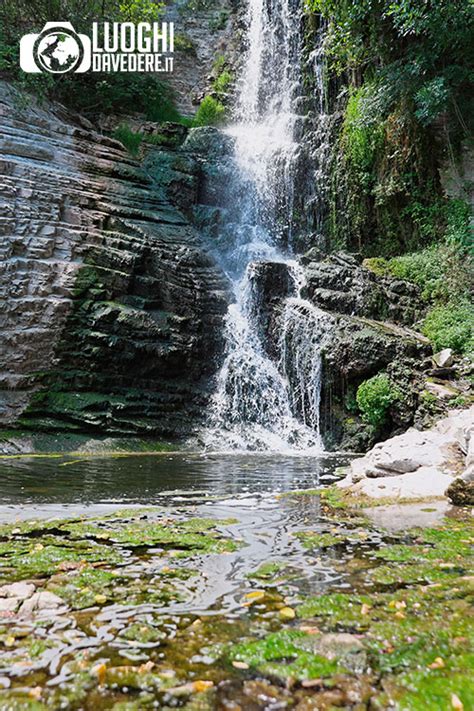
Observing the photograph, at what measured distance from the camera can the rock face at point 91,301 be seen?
14469 mm

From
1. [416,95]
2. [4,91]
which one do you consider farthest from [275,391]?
[4,91]

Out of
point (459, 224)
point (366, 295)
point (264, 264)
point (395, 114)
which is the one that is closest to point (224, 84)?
point (395, 114)

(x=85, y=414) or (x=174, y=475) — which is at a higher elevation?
(x=85, y=414)

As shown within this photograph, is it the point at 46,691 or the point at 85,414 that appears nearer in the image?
the point at 46,691

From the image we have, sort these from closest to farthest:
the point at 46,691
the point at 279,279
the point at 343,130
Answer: the point at 46,691
the point at 279,279
the point at 343,130

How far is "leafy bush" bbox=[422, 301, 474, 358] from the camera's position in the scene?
45.9 ft

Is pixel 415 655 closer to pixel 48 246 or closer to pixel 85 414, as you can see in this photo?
pixel 85 414

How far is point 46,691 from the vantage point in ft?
7.10

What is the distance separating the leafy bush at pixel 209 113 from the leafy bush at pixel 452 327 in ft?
56.6

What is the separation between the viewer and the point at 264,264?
18.0 meters

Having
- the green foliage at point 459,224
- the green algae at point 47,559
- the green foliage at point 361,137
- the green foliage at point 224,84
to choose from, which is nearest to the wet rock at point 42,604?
the green algae at point 47,559

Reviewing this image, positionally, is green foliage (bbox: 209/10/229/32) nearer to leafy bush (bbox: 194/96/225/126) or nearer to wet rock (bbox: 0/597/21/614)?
leafy bush (bbox: 194/96/225/126)

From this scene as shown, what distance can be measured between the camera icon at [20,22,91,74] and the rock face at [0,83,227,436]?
335cm

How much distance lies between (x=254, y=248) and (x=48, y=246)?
8290 millimetres
